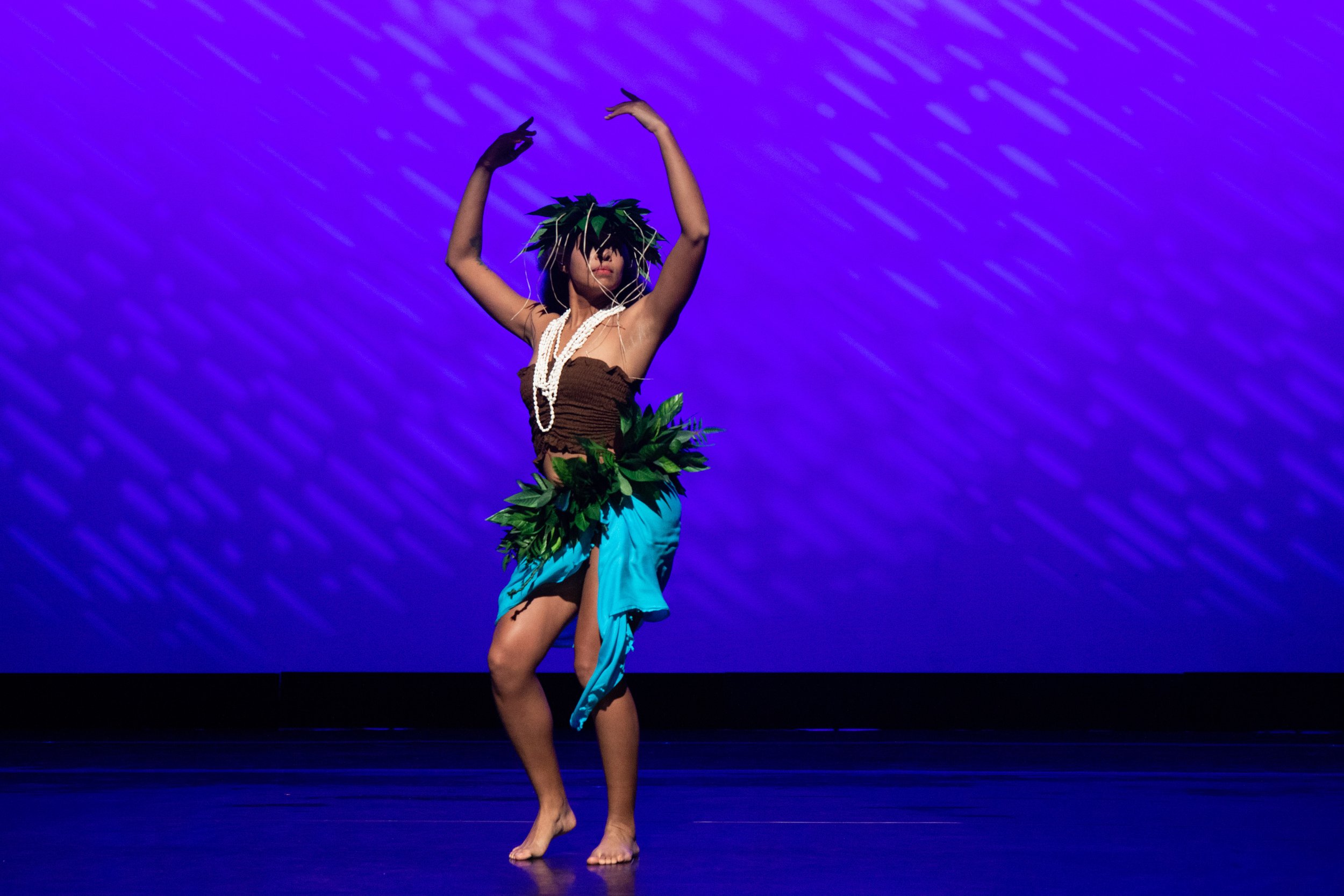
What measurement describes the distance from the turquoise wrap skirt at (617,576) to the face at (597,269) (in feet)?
1.15

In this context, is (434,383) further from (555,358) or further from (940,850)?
(940,850)

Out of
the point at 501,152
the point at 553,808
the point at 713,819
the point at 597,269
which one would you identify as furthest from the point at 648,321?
the point at 713,819

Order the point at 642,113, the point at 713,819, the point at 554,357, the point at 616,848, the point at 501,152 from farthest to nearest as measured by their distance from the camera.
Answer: the point at 713,819
the point at 501,152
the point at 554,357
the point at 642,113
the point at 616,848

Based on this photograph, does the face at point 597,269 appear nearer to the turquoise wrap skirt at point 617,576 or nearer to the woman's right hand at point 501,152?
the woman's right hand at point 501,152

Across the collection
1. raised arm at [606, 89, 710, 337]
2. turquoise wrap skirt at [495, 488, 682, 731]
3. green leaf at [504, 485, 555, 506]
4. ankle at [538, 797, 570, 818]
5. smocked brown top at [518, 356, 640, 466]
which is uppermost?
raised arm at [606, 89, 710, 337]

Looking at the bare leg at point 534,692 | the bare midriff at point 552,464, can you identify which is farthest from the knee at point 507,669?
the bare midriff at point 552,464

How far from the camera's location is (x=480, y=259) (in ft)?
8.66

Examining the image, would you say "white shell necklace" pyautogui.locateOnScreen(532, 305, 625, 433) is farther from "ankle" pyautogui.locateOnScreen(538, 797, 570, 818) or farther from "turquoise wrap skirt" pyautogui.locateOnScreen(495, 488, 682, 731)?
"ankle" pyautogui.locateOnScreen(538, 797, 570, 818)

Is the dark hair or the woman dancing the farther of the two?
the dark hair

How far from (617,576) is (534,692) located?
22cm

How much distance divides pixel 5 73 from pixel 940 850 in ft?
13.3

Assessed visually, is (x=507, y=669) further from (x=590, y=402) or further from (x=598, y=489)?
(x=590, y=402)

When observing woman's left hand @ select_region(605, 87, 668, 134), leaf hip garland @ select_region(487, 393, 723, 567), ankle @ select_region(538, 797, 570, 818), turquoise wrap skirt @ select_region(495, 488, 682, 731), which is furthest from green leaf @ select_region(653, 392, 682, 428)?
ankle @ select_region(538, 797, 570, 818)

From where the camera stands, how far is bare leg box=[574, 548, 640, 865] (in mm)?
2369
